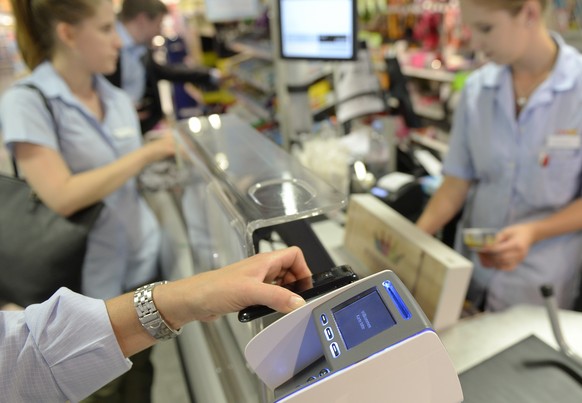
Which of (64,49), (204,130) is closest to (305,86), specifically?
(204,130)

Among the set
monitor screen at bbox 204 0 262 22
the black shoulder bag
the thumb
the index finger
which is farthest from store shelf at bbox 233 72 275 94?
the thumb

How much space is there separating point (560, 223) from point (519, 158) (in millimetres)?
252

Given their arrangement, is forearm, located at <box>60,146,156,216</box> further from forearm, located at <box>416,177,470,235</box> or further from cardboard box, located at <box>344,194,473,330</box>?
forearm, located at <box>416,177,470,235</box>

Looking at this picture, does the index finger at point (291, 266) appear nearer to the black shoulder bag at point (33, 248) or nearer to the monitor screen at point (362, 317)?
the monitor screen at point (362, 317)

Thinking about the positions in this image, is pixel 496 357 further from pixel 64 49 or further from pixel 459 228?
pixel 64 49

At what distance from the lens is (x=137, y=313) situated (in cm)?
77

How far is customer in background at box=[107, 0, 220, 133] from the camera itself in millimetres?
3428

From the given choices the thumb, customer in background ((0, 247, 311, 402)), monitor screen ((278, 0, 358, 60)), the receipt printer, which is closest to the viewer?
the receipt printer

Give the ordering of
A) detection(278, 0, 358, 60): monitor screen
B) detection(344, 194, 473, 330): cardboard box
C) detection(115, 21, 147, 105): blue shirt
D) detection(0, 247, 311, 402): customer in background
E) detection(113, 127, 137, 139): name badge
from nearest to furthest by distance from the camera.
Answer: detection(0, 247, 311, 402): customer in background → detection(344, 194, 473, 330): cardboard box → detection(113, 127, 137, 139): name badge → detection(278, 0, 358, 60): monitor screen → detection(115, 21, 147, 105): blue shirt

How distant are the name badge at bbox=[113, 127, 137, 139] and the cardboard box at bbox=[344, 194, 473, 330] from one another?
3.05 ft

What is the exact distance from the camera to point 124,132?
65.6 inches

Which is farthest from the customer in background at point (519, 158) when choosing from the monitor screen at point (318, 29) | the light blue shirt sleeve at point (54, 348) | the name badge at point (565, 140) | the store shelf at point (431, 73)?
the store shelf at point (431, 73)

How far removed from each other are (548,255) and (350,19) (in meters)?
1.17

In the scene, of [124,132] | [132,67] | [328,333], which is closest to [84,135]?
[124,132]
